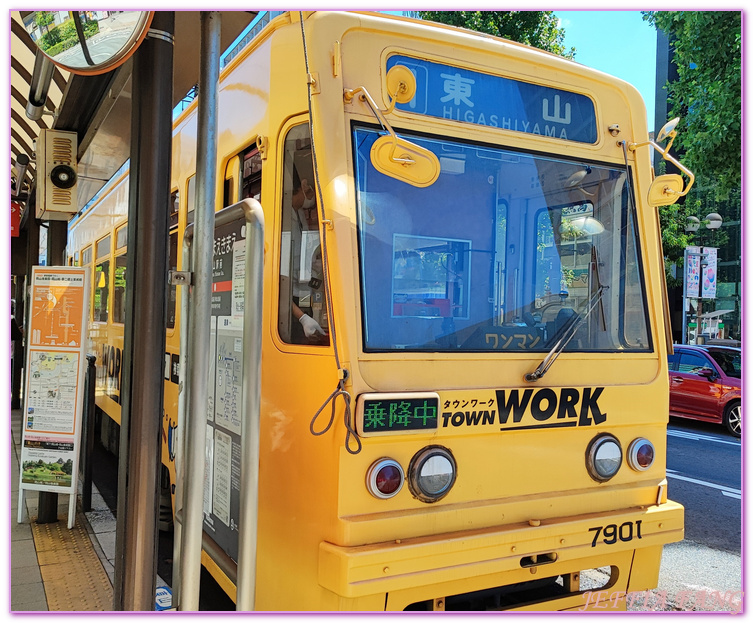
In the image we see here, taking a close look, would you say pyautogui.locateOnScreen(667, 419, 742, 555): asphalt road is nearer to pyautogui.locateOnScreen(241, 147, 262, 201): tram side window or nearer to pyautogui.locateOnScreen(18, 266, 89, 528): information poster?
pyautogui.locateOnScreen(241, 147, 262, 201): tram side window

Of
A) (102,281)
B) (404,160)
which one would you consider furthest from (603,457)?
(102,281)

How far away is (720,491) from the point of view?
714 centimetres

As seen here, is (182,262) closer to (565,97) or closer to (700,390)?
(565,97)

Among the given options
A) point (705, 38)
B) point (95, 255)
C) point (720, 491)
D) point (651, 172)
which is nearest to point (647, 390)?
point (651, 172)

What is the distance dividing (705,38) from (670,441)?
6.17 m

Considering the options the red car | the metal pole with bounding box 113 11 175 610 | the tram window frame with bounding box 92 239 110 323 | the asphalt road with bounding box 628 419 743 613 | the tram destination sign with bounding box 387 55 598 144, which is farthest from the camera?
the red car

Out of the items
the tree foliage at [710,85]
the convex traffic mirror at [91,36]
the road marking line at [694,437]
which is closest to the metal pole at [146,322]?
the convex traffic mirror at [91,36]

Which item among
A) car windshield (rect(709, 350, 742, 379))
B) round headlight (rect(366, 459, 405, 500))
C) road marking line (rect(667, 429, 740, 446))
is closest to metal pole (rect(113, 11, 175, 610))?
round headlight (rect(366, 459, 405, 500))

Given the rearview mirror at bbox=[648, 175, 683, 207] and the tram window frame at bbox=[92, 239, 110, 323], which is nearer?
the rearview mirror at bbox=[648, 175, 683, 207]

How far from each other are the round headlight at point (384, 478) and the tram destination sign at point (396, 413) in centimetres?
14

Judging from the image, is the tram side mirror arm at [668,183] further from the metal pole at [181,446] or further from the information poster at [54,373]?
the information poster at [54,373]

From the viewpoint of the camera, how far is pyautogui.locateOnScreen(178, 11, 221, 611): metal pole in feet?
7.45

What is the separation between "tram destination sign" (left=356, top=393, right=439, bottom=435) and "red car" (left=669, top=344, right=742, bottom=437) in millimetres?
9639

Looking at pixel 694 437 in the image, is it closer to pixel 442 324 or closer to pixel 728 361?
pixel 728 361
